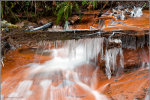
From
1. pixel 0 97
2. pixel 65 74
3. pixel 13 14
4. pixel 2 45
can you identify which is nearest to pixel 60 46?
pixel 65 74

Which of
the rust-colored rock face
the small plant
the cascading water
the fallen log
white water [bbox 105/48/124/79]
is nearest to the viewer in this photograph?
the rust-colored rock face

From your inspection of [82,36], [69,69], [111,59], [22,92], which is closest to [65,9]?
[82,36]

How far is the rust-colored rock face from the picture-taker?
2.63 meters

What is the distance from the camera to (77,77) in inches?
127

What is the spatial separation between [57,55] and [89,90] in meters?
1.25

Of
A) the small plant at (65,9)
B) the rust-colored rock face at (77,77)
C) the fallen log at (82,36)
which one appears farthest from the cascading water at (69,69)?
the small plant at (65,9)

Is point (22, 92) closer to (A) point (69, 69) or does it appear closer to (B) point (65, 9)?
(A) point (69, 69)

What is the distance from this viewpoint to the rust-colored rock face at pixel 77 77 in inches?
104

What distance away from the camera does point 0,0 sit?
4621 mm

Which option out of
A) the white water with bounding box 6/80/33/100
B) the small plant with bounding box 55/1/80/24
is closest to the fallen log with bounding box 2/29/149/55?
the white water with bounding box 6/80/33/100

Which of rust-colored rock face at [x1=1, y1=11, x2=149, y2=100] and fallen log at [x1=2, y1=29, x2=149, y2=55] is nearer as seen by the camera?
rust-colored rock face at [x1=1, y1=11, x2=149, y2=100]

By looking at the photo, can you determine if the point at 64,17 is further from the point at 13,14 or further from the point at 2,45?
the point at 2,45

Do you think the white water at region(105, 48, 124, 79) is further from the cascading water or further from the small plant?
the small plant

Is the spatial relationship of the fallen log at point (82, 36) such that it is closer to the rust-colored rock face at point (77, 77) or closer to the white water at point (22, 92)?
the rust-colored rock face at point (77, 77)
